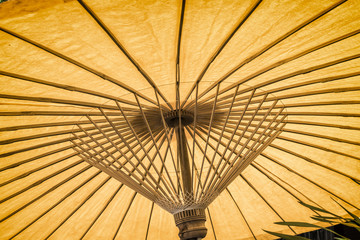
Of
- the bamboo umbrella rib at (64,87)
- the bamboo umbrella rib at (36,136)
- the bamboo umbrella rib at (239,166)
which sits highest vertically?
the bamboo umbrella rib at (64,87)

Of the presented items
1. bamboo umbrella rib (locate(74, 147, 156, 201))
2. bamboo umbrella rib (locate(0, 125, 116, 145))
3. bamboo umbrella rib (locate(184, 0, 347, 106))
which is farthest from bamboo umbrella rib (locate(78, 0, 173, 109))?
bamboo umbrella rib (locate(0, 125, 116, 145))

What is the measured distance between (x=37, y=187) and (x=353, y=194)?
304cm

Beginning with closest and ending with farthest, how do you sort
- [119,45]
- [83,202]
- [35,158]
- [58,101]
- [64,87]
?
[119,45], [64,87], [58,101], [35,158], [83,202]

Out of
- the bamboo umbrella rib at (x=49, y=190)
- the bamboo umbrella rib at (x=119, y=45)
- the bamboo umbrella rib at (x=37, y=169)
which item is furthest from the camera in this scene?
the bamboo umbrella rib at (x=49, y=190)

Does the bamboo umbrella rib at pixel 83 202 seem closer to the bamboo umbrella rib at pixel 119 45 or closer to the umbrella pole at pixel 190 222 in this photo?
the umbrella pole at pixel 190 222

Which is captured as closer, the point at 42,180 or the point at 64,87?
the point at 64,87

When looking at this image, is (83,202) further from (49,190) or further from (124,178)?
(124,178)

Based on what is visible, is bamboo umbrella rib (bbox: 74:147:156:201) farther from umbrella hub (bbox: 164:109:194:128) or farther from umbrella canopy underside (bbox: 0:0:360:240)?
umbrella hub (bbox: 164:109:194:128)

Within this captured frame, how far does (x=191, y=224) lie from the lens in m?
2.62

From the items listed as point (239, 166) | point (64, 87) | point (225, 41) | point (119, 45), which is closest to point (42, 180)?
point (64, 87)

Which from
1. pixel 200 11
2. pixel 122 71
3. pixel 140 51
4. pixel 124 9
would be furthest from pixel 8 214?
pixel 200 11

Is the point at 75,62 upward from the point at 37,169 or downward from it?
upward

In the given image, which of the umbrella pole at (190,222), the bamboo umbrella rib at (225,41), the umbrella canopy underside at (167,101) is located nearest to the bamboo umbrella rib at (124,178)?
the umbrella canopy underside at (167,101)

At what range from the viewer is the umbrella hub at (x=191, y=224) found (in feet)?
8.53
